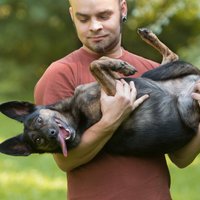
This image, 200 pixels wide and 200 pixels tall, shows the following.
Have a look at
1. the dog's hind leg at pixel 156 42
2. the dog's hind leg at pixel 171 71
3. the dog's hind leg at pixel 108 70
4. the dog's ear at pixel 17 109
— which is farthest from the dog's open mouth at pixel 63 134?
the dog's hind leg at pixel 156 42

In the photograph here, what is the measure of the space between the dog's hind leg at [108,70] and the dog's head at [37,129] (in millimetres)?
353

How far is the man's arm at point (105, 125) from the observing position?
4.31 m

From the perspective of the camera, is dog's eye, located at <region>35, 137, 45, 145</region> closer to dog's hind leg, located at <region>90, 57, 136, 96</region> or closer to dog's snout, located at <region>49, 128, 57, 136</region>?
dog's snout, located at <region>49, 128, 57, 136</region>

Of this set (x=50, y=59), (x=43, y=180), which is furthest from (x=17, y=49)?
(x=43, y=180)

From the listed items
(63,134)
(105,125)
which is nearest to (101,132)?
(105,125)

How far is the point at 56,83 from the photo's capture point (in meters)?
4.45

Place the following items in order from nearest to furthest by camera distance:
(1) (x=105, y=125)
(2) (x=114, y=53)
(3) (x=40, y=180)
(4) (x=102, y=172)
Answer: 1. (1) (x=105, y=125)
2. (4) (x=102, y=172)
3. (2) (x=114, y=53)
4. (3) (x=40, y=180)

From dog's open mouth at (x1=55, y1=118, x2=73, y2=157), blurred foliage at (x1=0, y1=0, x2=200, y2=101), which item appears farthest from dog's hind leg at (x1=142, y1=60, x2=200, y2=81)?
blurred foliage at (x1=0, y1=0, x2=200, y2=101)

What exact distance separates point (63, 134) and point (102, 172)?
0.36 meters

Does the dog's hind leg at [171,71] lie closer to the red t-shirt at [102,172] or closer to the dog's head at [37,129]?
the red t-shirt at [102,172]

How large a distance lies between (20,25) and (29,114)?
17.9 metres

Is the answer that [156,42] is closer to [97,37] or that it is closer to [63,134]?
[97,37]

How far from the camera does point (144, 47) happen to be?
21.7m

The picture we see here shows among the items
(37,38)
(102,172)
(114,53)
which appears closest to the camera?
(102,172)
